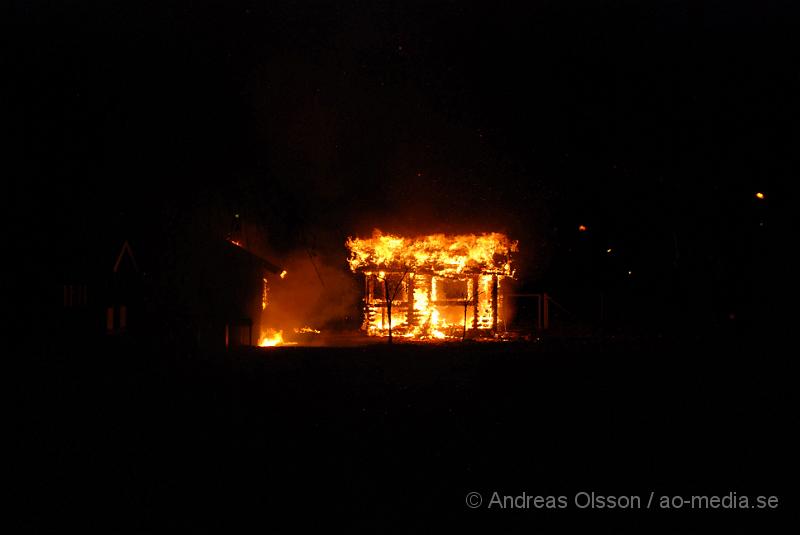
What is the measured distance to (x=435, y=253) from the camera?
62.0 ft

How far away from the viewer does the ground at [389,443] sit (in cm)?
451

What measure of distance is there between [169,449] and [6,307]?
36.5 feet

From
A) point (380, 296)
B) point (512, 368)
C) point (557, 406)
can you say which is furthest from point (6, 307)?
point (557, 406)

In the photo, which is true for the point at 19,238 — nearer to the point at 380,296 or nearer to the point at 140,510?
the point at 380,296

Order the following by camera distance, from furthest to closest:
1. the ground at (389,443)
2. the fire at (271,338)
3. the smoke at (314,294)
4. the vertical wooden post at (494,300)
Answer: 1. the smoke at (314,294)
2. the vertical wooden post at (494,300)
3. the fire at (271,338)
4. the ground at (389,443)

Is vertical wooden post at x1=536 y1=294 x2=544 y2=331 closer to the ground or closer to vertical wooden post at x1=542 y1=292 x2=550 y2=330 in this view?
vertical wooden post at x1=542 y1=292 x2=550 y2=330

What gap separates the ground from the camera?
4512mm

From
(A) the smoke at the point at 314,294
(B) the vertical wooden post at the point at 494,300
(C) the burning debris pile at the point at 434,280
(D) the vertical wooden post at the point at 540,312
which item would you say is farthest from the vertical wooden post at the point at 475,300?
(A) the smoke at the point at 314,294

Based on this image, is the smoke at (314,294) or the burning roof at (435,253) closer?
the burning roof at (435,253)

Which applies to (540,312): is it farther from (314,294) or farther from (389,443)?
(389,443)

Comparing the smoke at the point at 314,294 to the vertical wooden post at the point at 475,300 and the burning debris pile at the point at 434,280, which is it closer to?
the burning debris pile at the point at 434,280

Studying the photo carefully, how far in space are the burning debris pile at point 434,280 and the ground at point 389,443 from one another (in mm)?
9480

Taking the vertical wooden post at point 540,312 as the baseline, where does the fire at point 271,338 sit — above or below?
below

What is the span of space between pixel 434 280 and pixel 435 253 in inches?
42.4
